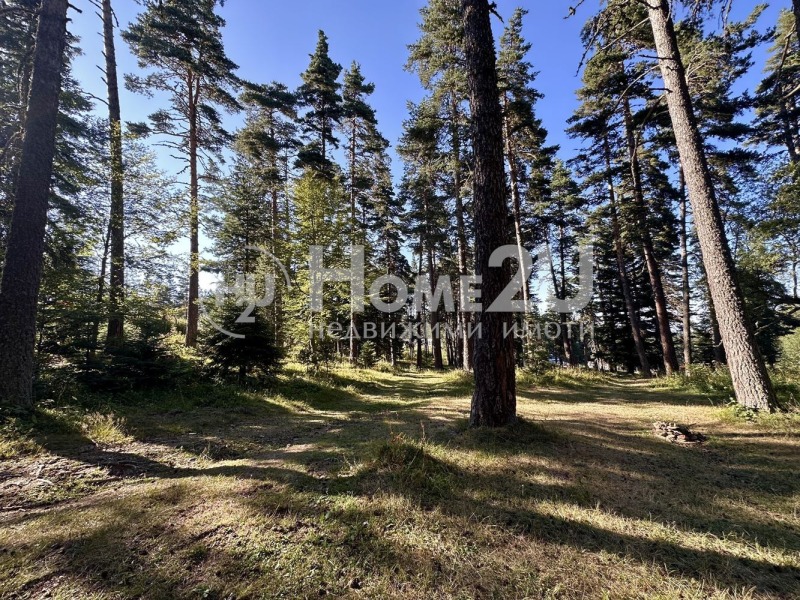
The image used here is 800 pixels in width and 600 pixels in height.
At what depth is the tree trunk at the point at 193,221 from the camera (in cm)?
1127

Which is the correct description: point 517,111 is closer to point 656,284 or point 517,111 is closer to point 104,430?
point 656,284

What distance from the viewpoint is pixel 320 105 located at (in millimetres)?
16141

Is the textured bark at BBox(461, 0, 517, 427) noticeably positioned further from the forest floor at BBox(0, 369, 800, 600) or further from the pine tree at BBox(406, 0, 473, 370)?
the pine tree at BBox(406, 0, 473, 370)

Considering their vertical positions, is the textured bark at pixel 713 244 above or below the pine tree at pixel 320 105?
below

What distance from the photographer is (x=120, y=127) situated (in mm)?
9133

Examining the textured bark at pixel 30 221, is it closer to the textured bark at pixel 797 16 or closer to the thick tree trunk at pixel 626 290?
the textured bark at pixel 797 16

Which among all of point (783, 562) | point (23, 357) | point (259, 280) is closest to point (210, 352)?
point (23, 357)

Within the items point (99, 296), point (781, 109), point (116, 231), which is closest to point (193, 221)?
point (116, 231)

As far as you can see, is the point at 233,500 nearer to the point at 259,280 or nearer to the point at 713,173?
the point at 259,280

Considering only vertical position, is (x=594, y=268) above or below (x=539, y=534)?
above

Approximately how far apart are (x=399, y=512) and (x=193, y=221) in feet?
40.7

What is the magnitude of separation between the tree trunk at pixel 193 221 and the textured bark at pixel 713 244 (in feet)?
45.9

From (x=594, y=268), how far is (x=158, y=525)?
28693 mm

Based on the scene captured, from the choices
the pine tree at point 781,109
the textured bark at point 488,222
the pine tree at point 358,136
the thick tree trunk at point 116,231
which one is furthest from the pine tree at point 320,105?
the pine tree at point 781,109
